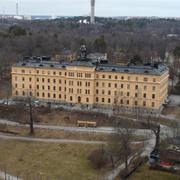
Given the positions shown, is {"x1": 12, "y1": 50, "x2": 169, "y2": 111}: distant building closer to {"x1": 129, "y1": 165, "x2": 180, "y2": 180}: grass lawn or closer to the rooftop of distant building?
the rooftop of distant building

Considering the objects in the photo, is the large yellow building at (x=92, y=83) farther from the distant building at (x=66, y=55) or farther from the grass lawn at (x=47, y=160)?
the distant building at (x=66, y=55)

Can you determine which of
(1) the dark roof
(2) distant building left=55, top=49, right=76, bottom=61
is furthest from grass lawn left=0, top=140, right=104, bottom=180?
(2) distant building left=55, top=49, right=76, bottom=61

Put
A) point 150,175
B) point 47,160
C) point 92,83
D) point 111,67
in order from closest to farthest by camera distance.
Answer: point 150,175
point 47,160
point 92,83
point 111,67

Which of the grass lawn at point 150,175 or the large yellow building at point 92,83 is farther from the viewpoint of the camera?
the large yellow building at point 92,83

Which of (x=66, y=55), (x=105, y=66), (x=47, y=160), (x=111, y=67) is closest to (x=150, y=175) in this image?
(x=47, y=160)

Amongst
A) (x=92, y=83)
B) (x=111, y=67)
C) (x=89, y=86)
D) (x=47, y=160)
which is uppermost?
(x=111, y=67)

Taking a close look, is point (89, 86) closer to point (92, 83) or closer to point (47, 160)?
point (92, 83)

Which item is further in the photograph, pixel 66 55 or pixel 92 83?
pixel 66 55

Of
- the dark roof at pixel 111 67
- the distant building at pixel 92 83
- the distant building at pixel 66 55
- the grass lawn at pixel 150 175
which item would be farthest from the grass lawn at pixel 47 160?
the distant building at pixel 66 55

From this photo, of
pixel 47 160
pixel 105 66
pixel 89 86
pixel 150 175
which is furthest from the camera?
pixel 105 66
